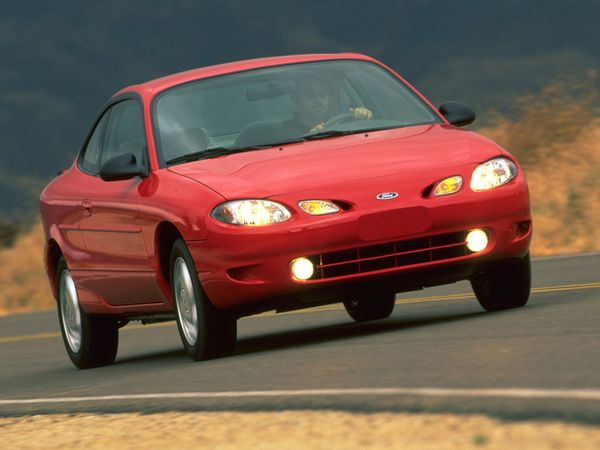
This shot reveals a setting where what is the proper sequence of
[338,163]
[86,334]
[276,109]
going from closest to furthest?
[338,163], [276,109], [86,334]

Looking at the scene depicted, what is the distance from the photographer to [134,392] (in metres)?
8.79

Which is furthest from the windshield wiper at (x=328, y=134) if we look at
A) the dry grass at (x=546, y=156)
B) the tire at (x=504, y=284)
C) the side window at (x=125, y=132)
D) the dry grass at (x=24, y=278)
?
the dry grass at (x=24, y=278)

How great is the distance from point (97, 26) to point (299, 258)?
5439cm

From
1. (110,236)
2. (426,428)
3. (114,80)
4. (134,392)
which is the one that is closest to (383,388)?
(426,428)

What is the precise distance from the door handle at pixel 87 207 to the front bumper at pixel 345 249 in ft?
6.05

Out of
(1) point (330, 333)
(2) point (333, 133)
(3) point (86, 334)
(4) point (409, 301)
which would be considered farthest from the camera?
(4) point (409, 301)

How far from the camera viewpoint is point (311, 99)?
10.7m

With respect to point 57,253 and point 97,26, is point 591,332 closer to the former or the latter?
point 57,253

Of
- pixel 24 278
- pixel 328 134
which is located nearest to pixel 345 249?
pixel 328 134

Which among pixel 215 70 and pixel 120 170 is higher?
pixel 215 70

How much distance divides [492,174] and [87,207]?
9.60 ft

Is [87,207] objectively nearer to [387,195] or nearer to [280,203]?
[280,203]

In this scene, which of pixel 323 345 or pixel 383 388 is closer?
pixel 383 388

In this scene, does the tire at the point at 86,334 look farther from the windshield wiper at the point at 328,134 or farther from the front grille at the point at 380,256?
the front grille at the point at 380,256
